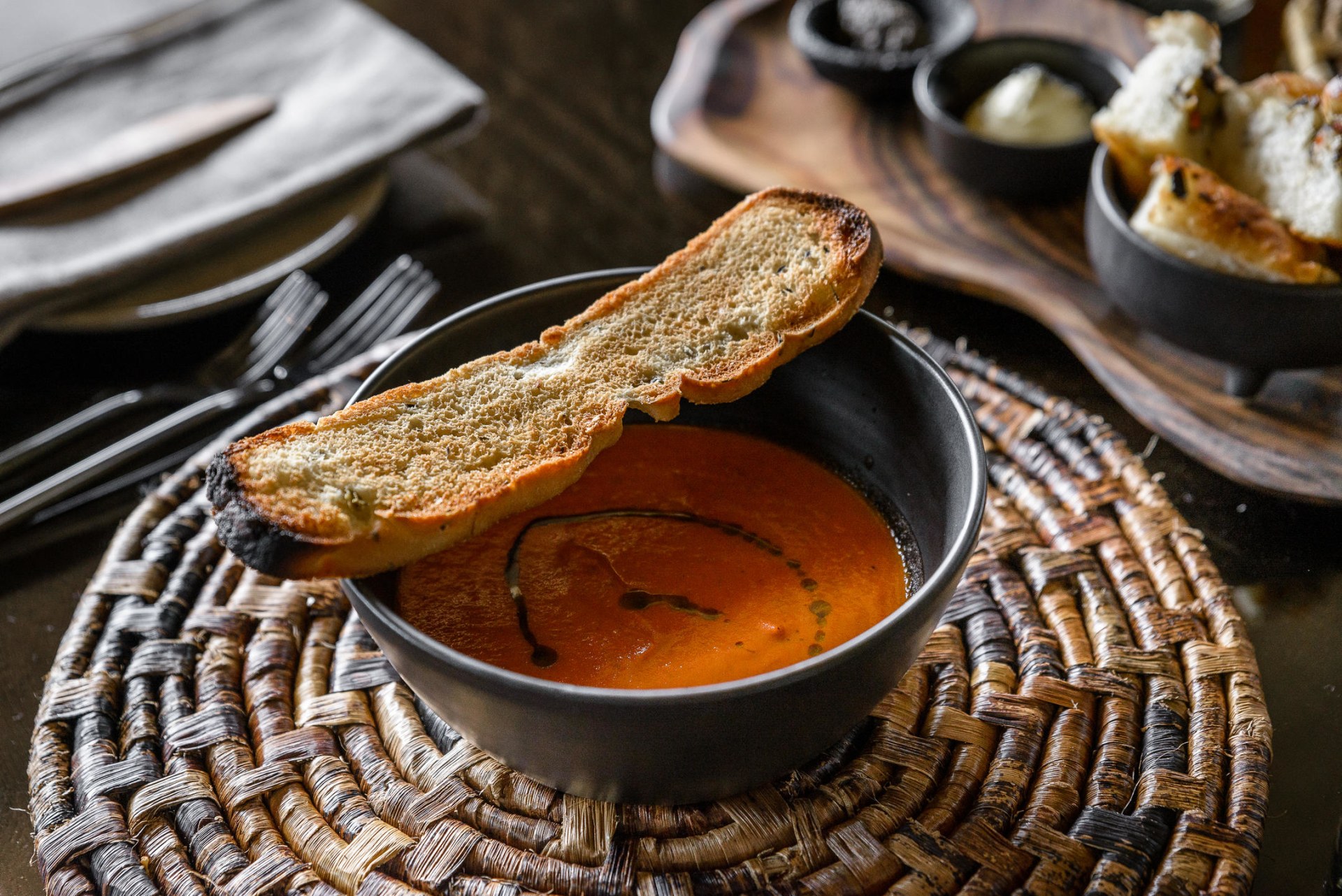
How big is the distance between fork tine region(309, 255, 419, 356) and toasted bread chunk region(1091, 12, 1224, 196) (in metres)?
0.76

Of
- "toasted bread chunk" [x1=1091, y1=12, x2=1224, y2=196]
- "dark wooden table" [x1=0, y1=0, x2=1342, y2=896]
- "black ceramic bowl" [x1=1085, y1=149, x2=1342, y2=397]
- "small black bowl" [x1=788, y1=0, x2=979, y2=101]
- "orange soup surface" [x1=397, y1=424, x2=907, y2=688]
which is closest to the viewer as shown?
"orange soup surface" [x1=397, y1=424, x2=907, y2=688]

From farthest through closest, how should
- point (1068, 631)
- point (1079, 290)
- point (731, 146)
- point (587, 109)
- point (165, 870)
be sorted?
point (587, 109) → point (731, 146) → point (1079, 290) → point (1068, 631) → point (165, 870)

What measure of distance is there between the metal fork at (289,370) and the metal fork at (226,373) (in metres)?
0.02

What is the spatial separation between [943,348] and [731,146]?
1.63 feet

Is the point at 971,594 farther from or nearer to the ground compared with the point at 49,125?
nearer to the ground

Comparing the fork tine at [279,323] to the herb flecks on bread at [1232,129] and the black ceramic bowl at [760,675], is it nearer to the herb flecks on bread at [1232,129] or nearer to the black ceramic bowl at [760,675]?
the black ceramic bowl at [760,675]

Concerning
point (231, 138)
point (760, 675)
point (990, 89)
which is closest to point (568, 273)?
point (231, 138)

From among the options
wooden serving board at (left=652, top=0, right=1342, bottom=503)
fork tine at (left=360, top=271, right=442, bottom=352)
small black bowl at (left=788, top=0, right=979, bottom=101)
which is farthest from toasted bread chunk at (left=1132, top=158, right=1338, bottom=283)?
fork tine at (left=360, top=271, right=442, bottom=352)

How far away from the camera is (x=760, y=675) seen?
0.64 metres

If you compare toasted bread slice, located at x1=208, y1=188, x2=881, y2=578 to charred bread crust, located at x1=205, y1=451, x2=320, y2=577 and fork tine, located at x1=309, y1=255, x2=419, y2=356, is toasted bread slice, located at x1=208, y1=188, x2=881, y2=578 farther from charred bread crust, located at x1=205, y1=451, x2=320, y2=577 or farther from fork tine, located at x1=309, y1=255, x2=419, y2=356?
fork tine, located at x1=309, y1=255, x2=419, y2=356

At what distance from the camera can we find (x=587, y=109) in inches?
67.3

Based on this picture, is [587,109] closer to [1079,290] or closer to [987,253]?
[987,253]

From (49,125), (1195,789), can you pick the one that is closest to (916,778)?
(1195,789)

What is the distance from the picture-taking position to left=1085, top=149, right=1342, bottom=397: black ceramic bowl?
100cm
